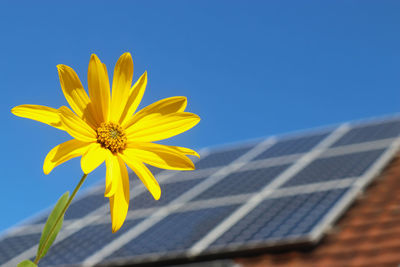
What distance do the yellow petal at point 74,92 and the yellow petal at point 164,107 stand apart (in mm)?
69

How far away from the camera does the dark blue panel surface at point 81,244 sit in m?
6.16

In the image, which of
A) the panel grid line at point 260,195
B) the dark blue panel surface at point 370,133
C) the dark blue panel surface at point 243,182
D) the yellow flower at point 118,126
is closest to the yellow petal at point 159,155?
the yellow flower at point 118,126

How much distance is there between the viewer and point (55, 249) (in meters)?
6.94

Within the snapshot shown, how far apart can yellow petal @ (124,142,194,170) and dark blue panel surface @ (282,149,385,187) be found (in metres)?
6.15

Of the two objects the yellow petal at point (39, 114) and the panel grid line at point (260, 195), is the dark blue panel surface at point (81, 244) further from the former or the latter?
the yellow petal at point (39, 114)

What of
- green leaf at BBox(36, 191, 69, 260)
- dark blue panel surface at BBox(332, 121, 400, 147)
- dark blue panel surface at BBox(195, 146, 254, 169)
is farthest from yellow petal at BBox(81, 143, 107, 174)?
dark blue panel surface at BBox(195, 146, 254, 169)

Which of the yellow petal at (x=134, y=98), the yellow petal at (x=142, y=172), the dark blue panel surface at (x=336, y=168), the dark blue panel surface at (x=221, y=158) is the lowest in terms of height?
the yellow petal at (x=142, y=172)

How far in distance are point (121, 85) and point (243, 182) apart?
7013 millimetres

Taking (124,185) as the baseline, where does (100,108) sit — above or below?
above

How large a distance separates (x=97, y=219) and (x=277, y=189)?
2.65 m

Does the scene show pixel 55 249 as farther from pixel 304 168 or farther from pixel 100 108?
pixel 100 108

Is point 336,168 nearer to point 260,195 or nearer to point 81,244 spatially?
point 260,195

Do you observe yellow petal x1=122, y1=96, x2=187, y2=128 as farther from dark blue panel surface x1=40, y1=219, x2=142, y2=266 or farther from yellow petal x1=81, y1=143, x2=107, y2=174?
dark blue panel surface x1=40, y1=219, x2=142, y2=266

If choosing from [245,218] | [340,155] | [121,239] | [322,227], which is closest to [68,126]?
[322,227]
